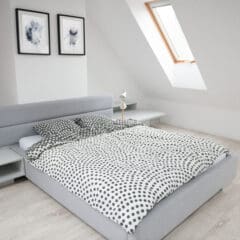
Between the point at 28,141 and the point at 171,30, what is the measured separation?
2774 millimetres

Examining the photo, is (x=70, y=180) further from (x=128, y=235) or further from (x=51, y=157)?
(x=128, y=235)

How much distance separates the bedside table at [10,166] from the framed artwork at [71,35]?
4.70 feet

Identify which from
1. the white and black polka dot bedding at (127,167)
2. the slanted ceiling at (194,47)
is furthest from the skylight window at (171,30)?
the white and black polka dot bedding at (127,167)

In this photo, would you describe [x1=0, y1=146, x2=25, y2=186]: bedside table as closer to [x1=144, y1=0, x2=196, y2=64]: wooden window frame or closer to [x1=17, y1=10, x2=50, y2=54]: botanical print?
[x1=17, y1=10, x2=50, y2=54]: botanical print

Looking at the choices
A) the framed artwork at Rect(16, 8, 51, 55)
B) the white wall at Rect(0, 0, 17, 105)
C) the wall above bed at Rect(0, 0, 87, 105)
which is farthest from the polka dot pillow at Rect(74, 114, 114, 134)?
the framed artwork at Rect(16, 8, 51, 55)

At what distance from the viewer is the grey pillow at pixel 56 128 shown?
3016 millimetres

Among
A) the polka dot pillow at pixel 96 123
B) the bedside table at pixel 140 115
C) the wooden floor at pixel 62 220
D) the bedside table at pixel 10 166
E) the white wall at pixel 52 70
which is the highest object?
the white wall at pixel 52 70

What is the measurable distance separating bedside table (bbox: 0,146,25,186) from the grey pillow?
371mm

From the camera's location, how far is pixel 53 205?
248cm

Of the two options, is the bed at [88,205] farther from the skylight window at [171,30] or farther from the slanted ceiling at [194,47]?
the skylight window at [171,30]

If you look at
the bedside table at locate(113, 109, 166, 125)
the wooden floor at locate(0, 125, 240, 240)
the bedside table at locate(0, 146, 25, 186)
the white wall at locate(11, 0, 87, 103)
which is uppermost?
the white wall at locate(11, 0, 87, 103)

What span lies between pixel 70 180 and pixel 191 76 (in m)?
3.03

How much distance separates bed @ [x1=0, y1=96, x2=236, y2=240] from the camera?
6.17ft

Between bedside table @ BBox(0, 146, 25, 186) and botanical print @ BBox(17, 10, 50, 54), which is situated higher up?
botanical print @ BBox(17, 10, 50, 54)
